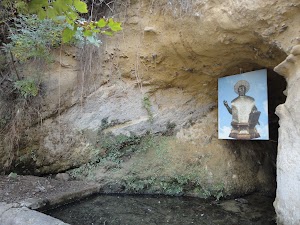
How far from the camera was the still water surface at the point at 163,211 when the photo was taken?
355cm

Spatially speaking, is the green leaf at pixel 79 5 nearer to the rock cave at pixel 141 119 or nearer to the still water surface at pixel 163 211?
the still water surface at pixel 163 211

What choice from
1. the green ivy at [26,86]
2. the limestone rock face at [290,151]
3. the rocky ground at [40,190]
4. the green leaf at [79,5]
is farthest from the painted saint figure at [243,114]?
the green leaf at [79,5]

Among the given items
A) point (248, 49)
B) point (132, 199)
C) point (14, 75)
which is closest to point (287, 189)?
point (248, 49)

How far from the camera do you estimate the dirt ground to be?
3.74 meters

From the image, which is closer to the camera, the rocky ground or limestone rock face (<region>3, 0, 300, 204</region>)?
the rocky ground

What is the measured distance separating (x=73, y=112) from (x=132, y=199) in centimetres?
186

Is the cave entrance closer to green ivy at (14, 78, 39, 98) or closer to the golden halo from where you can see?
the golden halo

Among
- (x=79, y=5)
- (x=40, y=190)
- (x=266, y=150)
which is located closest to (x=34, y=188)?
(x=40, y=190)

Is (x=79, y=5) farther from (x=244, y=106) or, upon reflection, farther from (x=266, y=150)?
(x=266, y=150)

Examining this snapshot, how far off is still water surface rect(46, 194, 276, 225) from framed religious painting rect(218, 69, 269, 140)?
1.05 meters

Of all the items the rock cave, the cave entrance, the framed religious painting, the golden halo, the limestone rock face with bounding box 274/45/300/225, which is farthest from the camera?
the cave entrance

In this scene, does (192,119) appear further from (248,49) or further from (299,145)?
(299,145)

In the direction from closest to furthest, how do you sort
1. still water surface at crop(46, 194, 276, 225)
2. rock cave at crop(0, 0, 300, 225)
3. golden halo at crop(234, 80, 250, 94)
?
1. still water surface at crop(46, 194, 276, 225)
2. golden halo at crop(234, 80, 250, 94)
3. rock cave at crop(0, 0, 300, 225)

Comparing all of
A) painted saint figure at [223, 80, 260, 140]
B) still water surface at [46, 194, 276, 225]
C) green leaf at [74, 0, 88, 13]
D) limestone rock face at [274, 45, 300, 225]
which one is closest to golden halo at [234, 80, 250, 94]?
painted saint figure at [223, 80, 260, 140]
